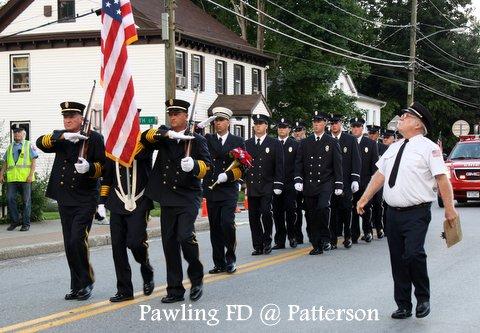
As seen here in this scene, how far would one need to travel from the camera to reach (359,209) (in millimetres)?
8391

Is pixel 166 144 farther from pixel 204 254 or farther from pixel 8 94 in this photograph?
pixel 8 94

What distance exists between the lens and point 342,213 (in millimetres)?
14578

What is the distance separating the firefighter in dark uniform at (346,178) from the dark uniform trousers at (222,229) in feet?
12.3

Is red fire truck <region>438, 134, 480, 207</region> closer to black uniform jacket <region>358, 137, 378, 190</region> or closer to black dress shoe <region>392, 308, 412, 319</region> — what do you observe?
black uniform jacket <region>358, 137, 378, 190</region>

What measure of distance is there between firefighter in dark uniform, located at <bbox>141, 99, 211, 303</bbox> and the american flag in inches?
10.1

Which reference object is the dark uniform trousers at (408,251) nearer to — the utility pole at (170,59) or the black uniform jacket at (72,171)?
the black uniform jacket at (72,171)

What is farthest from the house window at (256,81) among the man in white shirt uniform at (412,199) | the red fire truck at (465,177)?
the man in white shirt uniform at (412,199)

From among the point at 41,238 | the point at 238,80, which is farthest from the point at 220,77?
the point at 41,238

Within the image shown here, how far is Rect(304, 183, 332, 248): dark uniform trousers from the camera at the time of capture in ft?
43.3

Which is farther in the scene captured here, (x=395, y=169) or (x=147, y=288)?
(x=147, y=288)

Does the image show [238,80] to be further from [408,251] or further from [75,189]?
[408,251]

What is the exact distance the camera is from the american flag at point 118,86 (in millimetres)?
8680

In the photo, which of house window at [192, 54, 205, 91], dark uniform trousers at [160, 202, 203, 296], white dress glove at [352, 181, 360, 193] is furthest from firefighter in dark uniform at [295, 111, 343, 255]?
house window at [192, 54, 205, 91]

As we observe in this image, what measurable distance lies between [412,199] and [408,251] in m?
0.47
